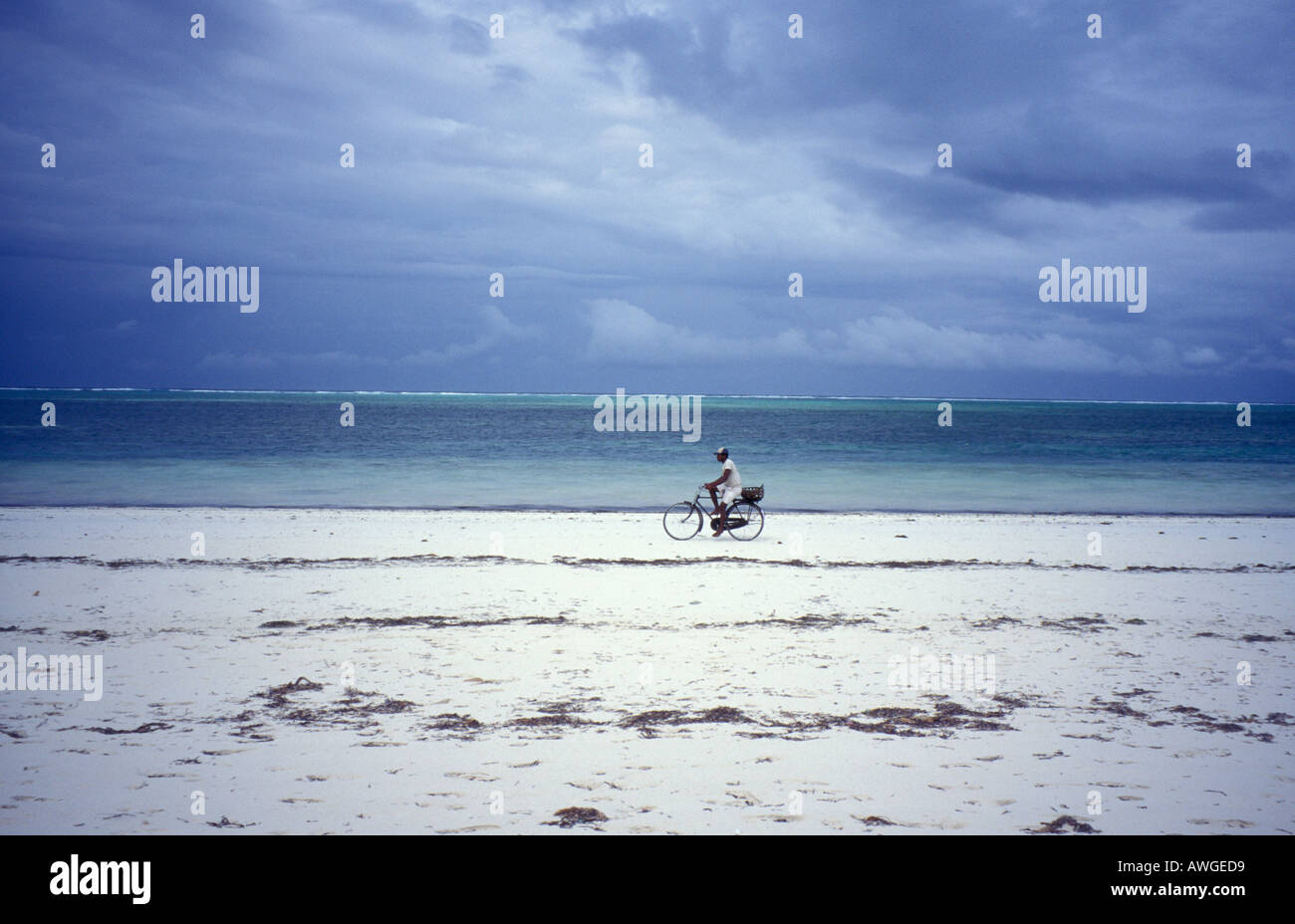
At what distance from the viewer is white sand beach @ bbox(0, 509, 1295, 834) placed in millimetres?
5320

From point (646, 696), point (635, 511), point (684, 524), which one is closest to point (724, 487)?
point (684, 524)

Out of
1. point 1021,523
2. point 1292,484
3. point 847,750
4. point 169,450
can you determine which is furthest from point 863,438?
point 847,750

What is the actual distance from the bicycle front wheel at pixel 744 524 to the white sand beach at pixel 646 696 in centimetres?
233

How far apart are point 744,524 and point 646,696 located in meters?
10.0

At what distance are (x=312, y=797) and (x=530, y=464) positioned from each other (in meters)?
33.3

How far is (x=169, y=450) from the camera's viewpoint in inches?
1649

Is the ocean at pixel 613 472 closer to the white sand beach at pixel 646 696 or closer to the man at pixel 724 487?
the man at pixel 724 487

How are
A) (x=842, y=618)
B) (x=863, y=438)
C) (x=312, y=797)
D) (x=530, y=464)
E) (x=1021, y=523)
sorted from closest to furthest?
(x=312, y=797) < (x=842, y=618) < (x=1021, y=523) < (x=530, y=464) < (x=863, y=438)

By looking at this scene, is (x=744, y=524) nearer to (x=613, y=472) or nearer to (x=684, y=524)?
(x=684, y=524)

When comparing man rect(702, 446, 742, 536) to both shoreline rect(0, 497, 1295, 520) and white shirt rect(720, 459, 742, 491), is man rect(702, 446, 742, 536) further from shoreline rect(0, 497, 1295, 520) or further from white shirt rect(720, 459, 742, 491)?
shoreline rect(0, 497, 1295, 520)

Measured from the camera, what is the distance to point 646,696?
7.51 metres
